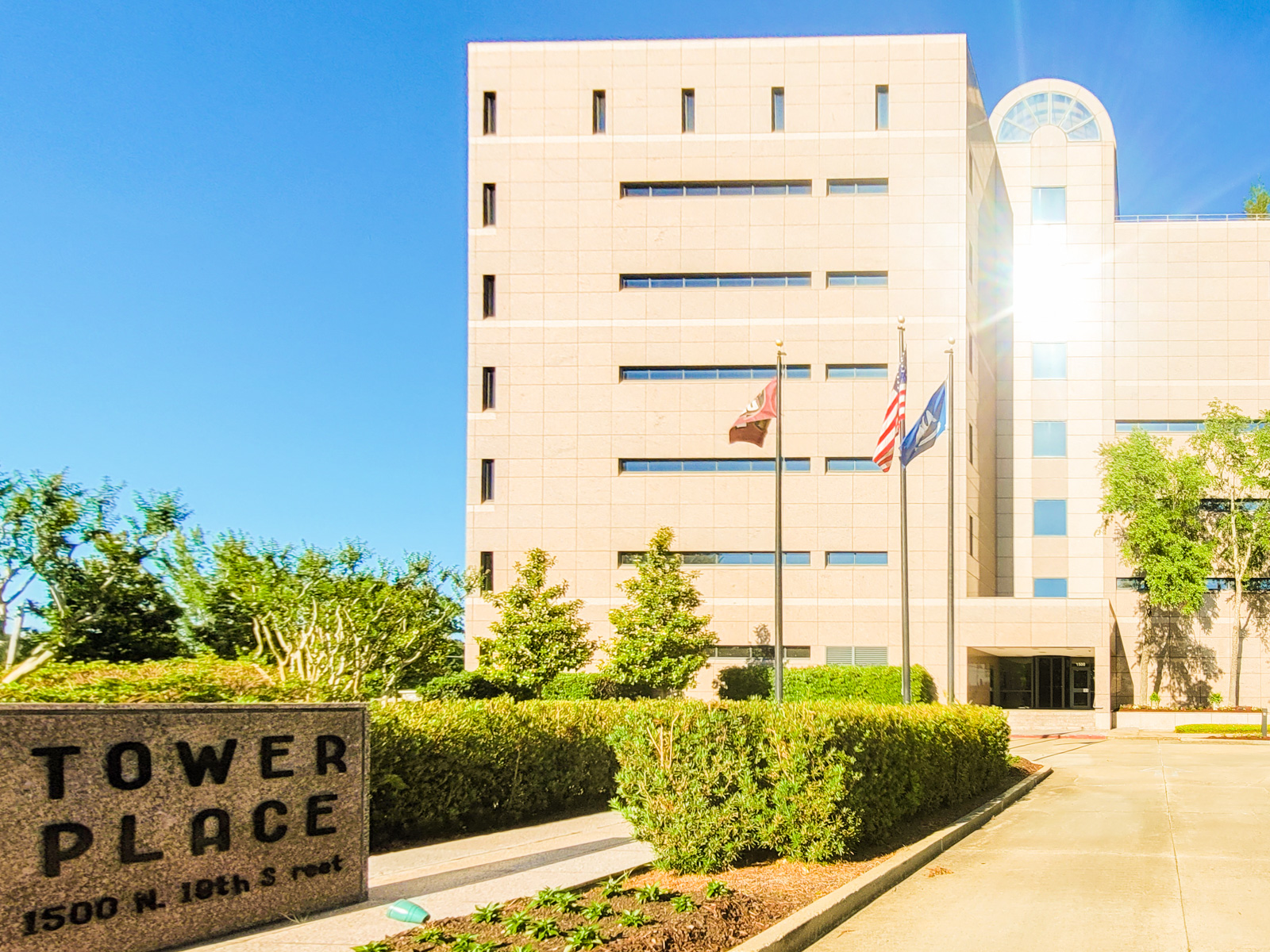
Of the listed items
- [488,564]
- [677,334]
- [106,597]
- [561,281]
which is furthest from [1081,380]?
[106,597]

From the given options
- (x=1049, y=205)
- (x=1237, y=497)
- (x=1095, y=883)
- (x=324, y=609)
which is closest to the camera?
(x=1095, y=883)

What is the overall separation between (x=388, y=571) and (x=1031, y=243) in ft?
124

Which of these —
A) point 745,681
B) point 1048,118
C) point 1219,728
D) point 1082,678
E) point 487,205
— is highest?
point 1048,118

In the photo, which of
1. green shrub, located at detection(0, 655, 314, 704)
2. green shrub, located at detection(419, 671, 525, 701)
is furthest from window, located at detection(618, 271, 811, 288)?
green shrub, located at detection(0, 655, 314, 704)

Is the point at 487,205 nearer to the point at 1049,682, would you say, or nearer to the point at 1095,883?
the point at 1049,682

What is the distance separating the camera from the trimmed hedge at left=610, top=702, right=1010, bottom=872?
10953 millimetres

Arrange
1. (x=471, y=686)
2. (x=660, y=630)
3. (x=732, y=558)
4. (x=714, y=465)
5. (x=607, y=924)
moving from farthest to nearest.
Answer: (x=714, y=465) < (x=732, y=558) < (x=660, y=630) < (x=471, y=686) < (x=607, y=924)

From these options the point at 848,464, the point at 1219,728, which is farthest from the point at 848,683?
the point at 1219,728

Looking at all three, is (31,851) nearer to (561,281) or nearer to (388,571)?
(388,571)

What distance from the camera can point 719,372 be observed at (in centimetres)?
4625

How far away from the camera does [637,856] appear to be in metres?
11.9

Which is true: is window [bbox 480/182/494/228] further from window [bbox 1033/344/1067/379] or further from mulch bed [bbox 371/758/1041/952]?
mulch bed [bbox 371/758/1041/952]

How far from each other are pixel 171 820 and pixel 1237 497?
171ft

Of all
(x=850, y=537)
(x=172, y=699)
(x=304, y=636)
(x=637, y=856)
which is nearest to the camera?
(x=172, y=699)
